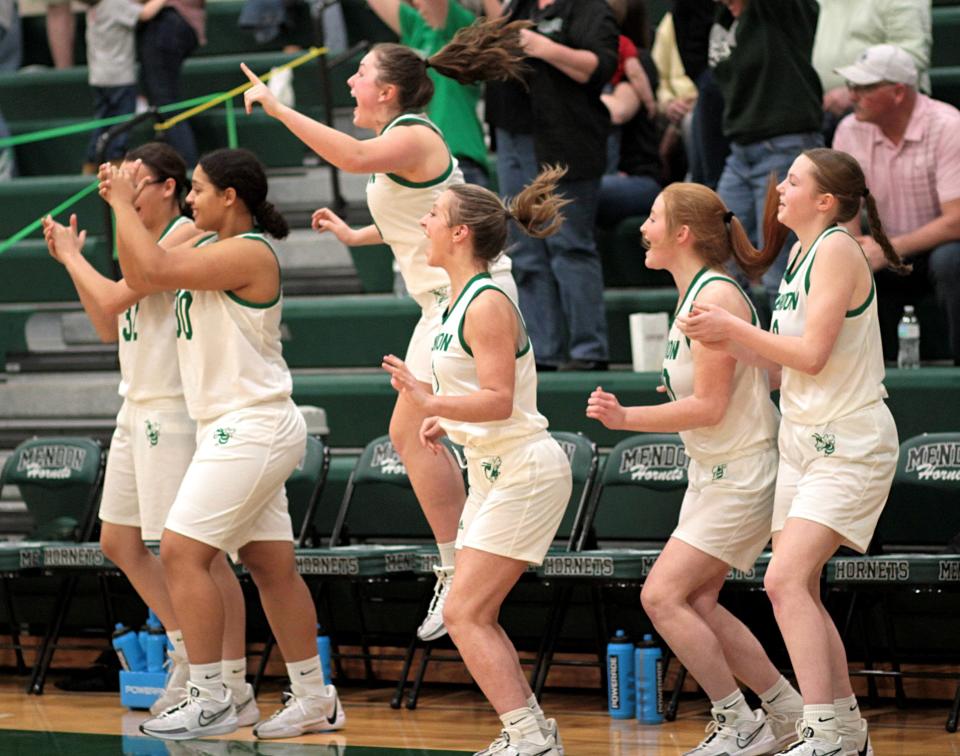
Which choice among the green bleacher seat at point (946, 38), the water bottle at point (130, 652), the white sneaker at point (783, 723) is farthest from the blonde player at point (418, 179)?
the green bleacher seat at point (946, 38)

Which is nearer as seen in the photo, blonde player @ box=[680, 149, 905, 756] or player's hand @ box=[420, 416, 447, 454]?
blonde player @ box=[680, 149, 905, 756]

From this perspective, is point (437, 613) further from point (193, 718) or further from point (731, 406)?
point (731, 406)

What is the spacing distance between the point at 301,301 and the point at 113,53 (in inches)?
93.6

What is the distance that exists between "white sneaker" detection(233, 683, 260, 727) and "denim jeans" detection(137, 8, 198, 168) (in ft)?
14.6

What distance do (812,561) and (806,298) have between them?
0.73 m

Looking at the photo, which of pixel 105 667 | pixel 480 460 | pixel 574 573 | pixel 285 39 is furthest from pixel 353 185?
pixel 480 460

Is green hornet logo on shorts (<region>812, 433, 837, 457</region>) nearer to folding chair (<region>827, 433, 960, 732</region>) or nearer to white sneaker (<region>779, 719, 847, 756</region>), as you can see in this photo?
white sneaker (<region>779, 719, 847, 756</region>)

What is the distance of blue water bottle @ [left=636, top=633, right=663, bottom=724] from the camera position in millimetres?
5871

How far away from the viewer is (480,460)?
193 inches

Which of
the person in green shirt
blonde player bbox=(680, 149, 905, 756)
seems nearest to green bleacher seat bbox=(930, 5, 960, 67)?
the person in green shirt

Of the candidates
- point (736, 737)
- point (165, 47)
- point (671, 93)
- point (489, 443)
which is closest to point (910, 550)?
point (736, 737)

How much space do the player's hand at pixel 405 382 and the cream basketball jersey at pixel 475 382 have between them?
198 mm

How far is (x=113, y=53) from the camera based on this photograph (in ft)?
A: 32.2

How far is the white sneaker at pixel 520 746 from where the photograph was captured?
4711 mm
